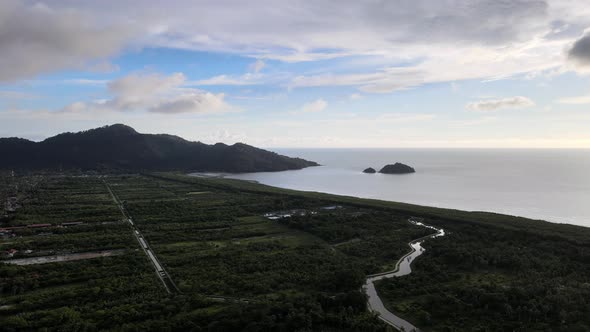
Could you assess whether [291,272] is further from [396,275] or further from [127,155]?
[127,155]

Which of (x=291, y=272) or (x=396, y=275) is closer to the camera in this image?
(x=291, y=272)

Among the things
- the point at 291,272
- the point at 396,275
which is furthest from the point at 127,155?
the point at 396,275

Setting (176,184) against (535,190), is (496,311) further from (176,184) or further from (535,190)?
(176,184)

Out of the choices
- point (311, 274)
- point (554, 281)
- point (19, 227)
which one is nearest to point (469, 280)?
point (554, 281)

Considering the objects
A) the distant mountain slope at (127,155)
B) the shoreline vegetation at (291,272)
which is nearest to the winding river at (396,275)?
the shoreline vegetation at (291,272)

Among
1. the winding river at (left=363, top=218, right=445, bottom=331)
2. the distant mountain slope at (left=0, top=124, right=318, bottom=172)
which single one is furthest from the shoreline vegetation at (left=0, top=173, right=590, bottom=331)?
the distant mountain slope at (left=0, top=124, right=318, bottom=172)

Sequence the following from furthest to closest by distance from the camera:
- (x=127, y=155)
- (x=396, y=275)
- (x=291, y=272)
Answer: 1. (x=127, y=155)
2. (x=396, y=275)
3. (x=291, y=272)
